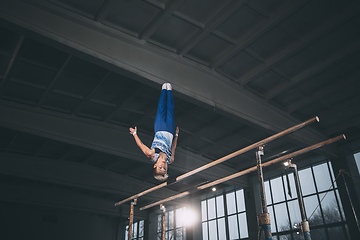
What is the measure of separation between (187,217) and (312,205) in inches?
245

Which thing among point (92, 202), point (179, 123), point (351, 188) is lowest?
point (351, 188)

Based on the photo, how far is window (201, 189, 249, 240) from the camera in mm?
12250

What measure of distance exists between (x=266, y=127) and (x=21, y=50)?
21.6 feet

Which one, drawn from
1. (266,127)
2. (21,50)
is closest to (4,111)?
(21,50)

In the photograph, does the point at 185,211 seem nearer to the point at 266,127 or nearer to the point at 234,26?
the point at 266,127

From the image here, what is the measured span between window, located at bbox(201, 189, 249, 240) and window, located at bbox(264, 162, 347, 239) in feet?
4.70

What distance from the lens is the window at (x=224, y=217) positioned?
12.2m

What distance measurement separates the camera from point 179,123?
9.54 m

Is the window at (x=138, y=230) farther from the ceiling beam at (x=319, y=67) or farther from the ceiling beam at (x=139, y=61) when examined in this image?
the ceiling beam at (x=319, y=67)

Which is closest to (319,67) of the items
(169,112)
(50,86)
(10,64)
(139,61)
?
(169,112)

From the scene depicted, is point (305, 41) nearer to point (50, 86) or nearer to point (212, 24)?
point (212, 24)

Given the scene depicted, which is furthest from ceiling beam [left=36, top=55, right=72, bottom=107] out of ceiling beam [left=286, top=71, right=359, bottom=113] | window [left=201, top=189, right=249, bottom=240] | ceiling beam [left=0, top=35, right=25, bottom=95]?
window [left=201, top=189, right=249, bottom=240]

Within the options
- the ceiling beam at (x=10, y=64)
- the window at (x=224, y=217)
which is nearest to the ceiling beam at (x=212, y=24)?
the ceiling beam at (x=10, y=64)

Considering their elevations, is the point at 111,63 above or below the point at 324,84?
below
